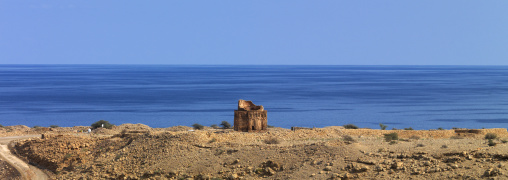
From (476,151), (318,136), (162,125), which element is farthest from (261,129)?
(162,125)

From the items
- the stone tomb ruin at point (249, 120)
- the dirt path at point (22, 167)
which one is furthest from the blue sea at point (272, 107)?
the stone tomb ruin at point (249, 120)

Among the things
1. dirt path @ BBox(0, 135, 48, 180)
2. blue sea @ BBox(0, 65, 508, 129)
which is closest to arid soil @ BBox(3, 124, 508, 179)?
dirt path @ BBox(0, 135, 48, 180)

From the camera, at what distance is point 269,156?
848 inches

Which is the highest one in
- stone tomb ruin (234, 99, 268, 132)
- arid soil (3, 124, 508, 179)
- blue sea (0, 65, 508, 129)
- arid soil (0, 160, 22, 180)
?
stone tomb ruin (234, 99, 268, 132)

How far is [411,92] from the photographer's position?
106188 mm

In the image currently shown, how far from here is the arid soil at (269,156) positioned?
1797cm

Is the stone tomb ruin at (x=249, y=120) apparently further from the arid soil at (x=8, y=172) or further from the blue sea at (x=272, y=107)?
the blue sea at (x=272, y=107)

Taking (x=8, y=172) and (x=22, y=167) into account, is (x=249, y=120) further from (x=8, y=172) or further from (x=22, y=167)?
(x=8, y=172)

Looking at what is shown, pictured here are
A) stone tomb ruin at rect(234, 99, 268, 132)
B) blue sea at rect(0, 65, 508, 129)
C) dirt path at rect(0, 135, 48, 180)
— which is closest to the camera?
dirt path at rect(0, 135, 48, 180)

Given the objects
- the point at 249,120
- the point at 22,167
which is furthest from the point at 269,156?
the point at 22,167

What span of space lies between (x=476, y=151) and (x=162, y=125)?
1642 inches

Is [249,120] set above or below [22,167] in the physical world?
above

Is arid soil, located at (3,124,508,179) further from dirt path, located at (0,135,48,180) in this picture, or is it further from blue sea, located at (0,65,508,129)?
blue sea, located at (0,65,508,129)

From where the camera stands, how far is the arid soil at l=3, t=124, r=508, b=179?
17969mm
